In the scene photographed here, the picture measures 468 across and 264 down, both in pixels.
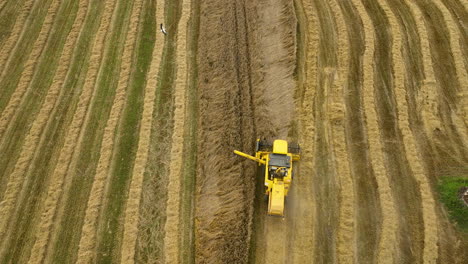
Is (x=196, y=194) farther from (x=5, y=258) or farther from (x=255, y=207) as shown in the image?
(x=5, y=258)

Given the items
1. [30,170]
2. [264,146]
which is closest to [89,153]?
[30,170]

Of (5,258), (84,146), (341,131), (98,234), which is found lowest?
(5,258)

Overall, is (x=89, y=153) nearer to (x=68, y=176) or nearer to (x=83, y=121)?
(x=68, y=176)

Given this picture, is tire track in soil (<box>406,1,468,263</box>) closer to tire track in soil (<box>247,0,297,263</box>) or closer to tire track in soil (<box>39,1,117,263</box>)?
tire track in soil (<box>247,0,297,263</box>)

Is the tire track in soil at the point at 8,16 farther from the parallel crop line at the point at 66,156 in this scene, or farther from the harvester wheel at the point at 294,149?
the harvester wheel at the point at 294,149

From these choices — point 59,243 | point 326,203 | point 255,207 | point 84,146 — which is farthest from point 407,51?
point 59,243

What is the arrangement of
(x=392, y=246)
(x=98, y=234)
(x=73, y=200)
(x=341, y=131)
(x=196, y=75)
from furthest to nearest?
(x=196, y=75) → (x=341, y=131) → (x=73, y=200) → (x=98, y=234) → (x=392, y=246)
